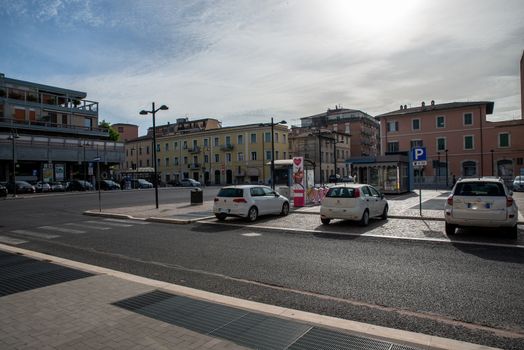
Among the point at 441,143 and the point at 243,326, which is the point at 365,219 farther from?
the point at 441,143

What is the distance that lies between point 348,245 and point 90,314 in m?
6.98

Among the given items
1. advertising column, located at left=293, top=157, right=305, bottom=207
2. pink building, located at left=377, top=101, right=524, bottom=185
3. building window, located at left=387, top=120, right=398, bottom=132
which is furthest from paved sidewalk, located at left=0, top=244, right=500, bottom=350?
building window, located at left=387, top=120, right=398, bottom=132

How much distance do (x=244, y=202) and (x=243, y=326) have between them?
1066cm

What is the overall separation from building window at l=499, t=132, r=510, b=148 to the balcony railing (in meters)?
59.6

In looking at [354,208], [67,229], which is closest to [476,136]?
[354,208]

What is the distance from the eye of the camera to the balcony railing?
5191 cm

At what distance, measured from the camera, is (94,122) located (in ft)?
211

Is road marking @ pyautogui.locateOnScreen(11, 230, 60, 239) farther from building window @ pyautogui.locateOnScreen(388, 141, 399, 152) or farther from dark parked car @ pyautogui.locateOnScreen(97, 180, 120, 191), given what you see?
building window @ pyautogui.locateOnScreen(388, 141, 399, 152)

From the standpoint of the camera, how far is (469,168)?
55.8 meters

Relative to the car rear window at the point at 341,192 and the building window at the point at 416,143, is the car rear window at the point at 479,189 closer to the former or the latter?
the car rear window at the point at 341,192

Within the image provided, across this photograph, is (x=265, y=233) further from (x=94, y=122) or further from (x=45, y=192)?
(x=94, y=122)

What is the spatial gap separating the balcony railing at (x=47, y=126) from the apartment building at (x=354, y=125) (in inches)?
1797

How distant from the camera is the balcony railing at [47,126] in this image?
51.9 meters

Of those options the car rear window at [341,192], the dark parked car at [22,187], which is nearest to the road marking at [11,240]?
the car rear window at [341,192]
